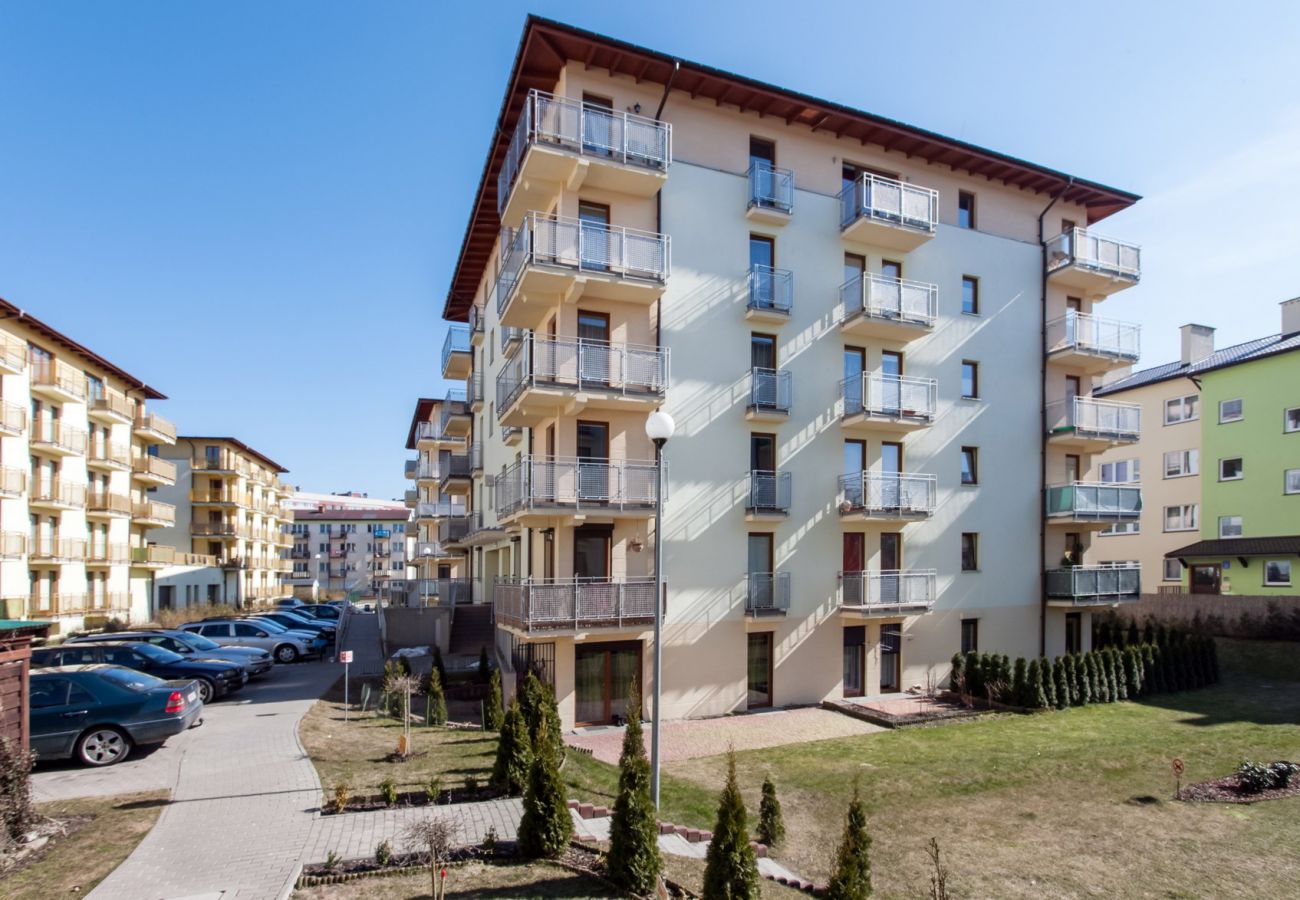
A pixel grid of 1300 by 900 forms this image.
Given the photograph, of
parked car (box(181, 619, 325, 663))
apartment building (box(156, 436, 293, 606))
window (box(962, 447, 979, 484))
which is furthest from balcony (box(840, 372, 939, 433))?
apartment building (box(156, 436, 293, 606))

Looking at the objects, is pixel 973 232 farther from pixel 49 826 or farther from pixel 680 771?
pixel 49 826

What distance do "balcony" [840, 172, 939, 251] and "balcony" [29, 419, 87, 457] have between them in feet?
117

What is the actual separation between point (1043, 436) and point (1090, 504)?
2492 millimetres

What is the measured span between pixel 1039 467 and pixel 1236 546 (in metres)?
13.2

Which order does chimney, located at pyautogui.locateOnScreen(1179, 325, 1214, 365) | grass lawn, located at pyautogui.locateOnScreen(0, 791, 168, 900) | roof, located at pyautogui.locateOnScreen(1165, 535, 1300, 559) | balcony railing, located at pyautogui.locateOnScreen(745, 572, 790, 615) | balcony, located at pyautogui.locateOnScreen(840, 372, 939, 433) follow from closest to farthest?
grass lawn, located at pyautogui.locateOnScreen(0, 791, 168, 900) < balcony railing, located at pyautogui.locateOnScreen(745, 572, 790, 615) < balcony, located at pyautogui.locateOnScreen(840, 372, 939, 433) < roof, located at pyautogui.locateOnScreen(1165, 535, 1300, 559) < chimney, located at pyautogui.locateOnScreen(1179, 325, 1214, 365)

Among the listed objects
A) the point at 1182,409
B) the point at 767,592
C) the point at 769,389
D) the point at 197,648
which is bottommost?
the point at 197,648

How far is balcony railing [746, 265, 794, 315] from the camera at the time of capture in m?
18.9

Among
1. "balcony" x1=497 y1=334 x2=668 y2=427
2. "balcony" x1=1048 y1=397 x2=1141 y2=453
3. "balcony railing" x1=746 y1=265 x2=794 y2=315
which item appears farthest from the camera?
"balcony" x1=1048 y1=397 x2=1141 y2=453

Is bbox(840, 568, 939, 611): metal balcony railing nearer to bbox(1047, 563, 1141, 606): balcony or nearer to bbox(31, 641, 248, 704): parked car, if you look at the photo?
bbox(1047, 563, 1141, 606): balcony

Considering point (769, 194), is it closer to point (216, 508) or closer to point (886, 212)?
point (886, 212)

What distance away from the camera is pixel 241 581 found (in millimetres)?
57688

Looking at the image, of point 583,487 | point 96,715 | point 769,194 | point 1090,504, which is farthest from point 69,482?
point 1090,504

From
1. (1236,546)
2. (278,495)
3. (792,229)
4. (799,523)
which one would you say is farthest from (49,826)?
(278,495)

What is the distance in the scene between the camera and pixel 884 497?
64.3ft
